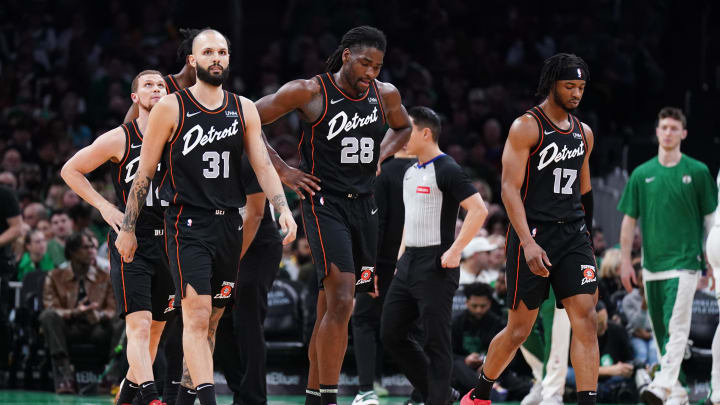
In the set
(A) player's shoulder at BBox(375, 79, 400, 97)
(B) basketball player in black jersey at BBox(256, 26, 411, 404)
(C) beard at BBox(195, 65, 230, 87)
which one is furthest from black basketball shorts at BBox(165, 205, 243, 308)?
(A) player's shoulder at BBox(375, 79, 400, 97)

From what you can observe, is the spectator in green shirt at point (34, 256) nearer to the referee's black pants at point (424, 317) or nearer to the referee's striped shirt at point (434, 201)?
the referee's black pants at point (424, 317)

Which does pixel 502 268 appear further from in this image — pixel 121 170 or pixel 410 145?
pixel 121 170

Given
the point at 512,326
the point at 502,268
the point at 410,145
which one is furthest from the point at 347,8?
the point at 512,326

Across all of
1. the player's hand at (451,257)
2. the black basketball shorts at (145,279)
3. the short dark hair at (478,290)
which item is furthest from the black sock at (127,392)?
the short dark hair at (478,290)

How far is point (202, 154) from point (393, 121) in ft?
5.87

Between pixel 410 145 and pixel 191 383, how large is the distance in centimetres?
257

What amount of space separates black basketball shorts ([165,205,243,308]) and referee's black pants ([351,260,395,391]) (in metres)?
2.35

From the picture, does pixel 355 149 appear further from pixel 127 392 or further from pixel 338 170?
pixel 127 392

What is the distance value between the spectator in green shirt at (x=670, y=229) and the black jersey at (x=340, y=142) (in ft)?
11.3

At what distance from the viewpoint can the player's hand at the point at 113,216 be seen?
788 centimetres

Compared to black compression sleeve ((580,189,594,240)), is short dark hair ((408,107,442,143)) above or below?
above

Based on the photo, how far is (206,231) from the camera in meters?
7.24

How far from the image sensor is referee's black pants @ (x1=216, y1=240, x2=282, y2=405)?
27.6 feet

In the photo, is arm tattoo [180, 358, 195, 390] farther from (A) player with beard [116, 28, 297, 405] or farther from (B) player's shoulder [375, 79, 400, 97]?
(B) player's shoulder [375, 79, 400, 97]
